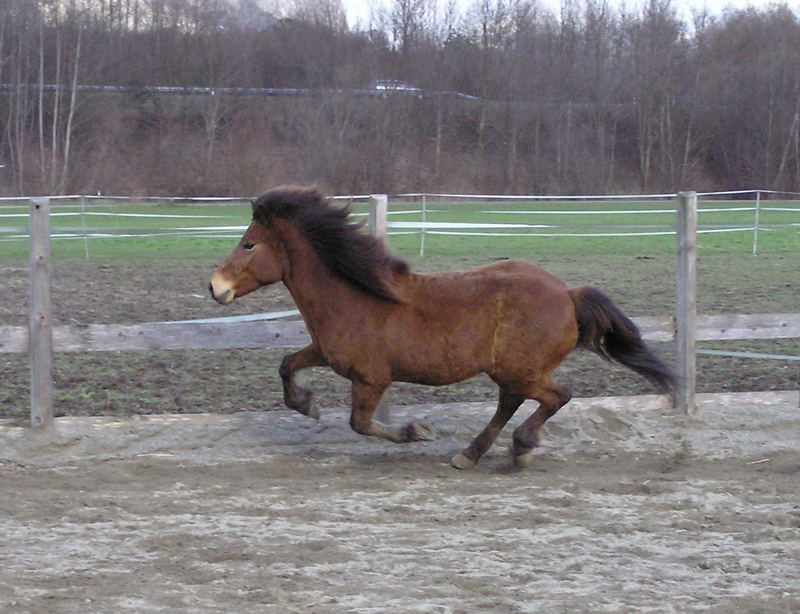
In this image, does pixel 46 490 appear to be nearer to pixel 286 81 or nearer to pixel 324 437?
pixel 324 437

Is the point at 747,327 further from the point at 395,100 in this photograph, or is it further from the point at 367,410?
the point at 395,100

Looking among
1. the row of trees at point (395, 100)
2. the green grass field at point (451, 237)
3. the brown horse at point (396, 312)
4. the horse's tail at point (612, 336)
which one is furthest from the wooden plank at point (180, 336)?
the row of trees at point (395, 100)

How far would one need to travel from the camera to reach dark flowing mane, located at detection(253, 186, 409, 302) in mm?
5082

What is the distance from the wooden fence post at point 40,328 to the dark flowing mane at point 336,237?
1322 millimetres

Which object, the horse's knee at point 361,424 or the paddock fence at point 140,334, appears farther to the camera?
the paddock fence at point 140,334

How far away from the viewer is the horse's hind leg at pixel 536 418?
511 centimetres

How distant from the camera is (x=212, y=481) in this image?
191 inches

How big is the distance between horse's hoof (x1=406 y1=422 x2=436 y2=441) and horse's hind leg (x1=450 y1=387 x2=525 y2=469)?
8.1 inches

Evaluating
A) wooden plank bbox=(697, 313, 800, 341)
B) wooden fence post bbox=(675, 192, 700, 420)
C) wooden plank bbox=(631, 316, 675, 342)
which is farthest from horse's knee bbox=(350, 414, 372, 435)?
wooden plank bbox=(697, 313, 800, 341)

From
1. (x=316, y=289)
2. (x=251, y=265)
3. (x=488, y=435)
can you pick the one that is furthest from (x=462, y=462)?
(x=251, y=265)

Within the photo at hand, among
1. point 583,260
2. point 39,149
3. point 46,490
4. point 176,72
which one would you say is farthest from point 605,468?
point 176,72

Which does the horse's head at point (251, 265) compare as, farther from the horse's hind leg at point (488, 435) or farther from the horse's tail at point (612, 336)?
the horse's tail at point (612, 336)

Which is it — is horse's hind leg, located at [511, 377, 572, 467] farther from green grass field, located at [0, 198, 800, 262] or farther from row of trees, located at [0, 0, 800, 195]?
row of trees, located at [0, 0, 800, 195]

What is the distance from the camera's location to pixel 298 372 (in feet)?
17.4
